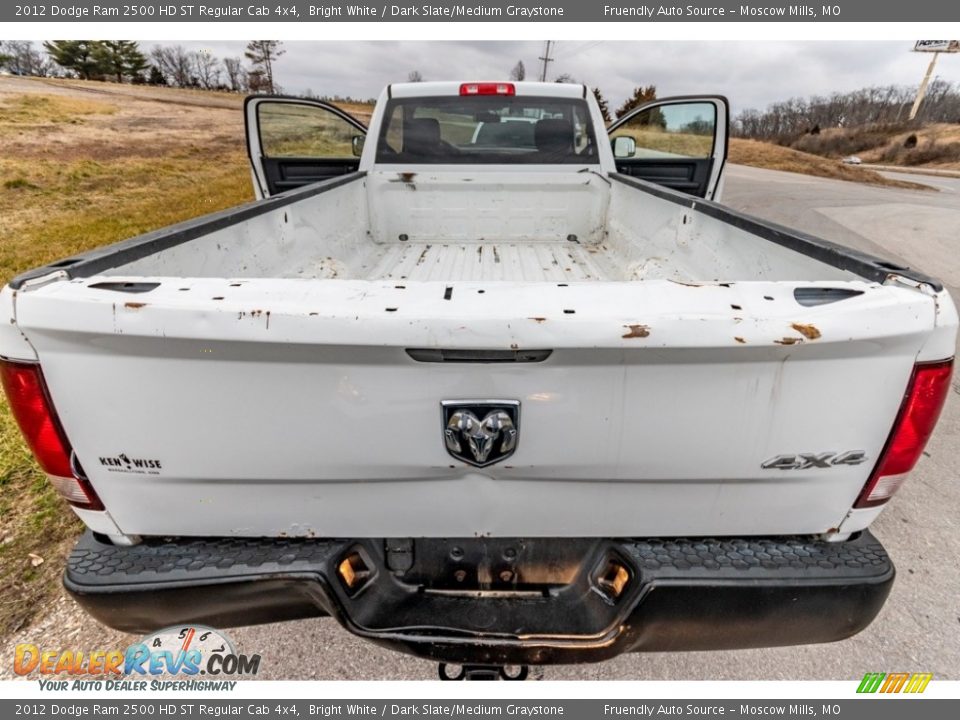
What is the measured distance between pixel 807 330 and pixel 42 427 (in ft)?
6.20

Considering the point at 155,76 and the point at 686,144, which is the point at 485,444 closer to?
the point at 686,144

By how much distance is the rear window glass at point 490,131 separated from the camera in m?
4.40

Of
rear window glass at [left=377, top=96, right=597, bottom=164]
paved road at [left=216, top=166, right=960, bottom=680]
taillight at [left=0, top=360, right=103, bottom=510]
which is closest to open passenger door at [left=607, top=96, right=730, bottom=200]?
rear window glass at [left=377, top=96, right=597, bottom=164]

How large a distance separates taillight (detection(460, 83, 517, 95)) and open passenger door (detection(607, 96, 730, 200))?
1009 mm

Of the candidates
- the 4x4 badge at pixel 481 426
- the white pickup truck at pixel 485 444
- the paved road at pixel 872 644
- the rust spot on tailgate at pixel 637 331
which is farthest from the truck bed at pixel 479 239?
the paved road at pixel 872 644

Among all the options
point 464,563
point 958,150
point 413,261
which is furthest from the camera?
point 958,150

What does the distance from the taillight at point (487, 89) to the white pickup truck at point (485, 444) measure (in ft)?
10.6

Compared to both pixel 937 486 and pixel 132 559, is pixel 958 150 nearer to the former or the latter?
pixel 937 486

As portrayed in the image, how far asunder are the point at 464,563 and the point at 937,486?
128 inches

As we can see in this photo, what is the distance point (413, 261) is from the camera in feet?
12.3

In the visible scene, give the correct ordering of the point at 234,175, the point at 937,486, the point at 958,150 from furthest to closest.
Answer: the point at 958,150 → the point at 234,175 → the point at 937,486

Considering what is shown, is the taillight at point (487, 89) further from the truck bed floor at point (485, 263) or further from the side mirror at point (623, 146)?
the truck bed floor at point (485, 263)

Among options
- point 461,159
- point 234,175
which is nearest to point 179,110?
point 234,175

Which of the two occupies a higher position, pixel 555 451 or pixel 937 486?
pixel 555 451
